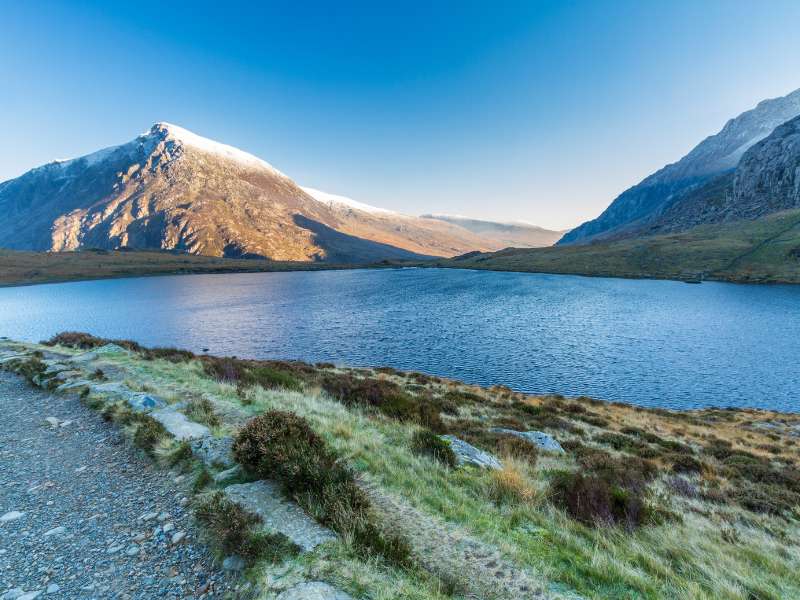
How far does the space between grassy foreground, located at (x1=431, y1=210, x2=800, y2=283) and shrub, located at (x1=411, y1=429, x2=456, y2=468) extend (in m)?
135

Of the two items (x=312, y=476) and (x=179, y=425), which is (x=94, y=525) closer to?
(x=312, y=476)

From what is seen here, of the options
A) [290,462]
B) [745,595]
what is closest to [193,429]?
[290,462]

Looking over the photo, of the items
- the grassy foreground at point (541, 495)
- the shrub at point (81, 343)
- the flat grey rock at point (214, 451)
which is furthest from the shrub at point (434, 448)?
the shrub at point (81, 343)

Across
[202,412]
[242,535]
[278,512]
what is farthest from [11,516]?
[278,512]

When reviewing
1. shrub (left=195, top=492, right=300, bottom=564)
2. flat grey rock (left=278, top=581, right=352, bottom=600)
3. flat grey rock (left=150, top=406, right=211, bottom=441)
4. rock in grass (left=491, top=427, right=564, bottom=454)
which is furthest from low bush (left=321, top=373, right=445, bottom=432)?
flat grey rock (left=278, top=581, right=352, bottom=600)

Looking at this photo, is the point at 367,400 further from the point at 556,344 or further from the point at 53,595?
the point at 556,344

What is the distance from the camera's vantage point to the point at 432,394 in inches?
998

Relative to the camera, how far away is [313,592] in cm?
462

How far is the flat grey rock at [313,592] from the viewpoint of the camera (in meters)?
4.50

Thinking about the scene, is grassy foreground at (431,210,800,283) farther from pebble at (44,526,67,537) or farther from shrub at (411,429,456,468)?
pebble at (44,526,67,537)

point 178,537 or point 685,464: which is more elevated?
point 178,537

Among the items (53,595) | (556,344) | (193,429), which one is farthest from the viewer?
(556,344)

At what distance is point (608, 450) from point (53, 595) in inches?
767

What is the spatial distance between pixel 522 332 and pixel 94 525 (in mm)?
52325
